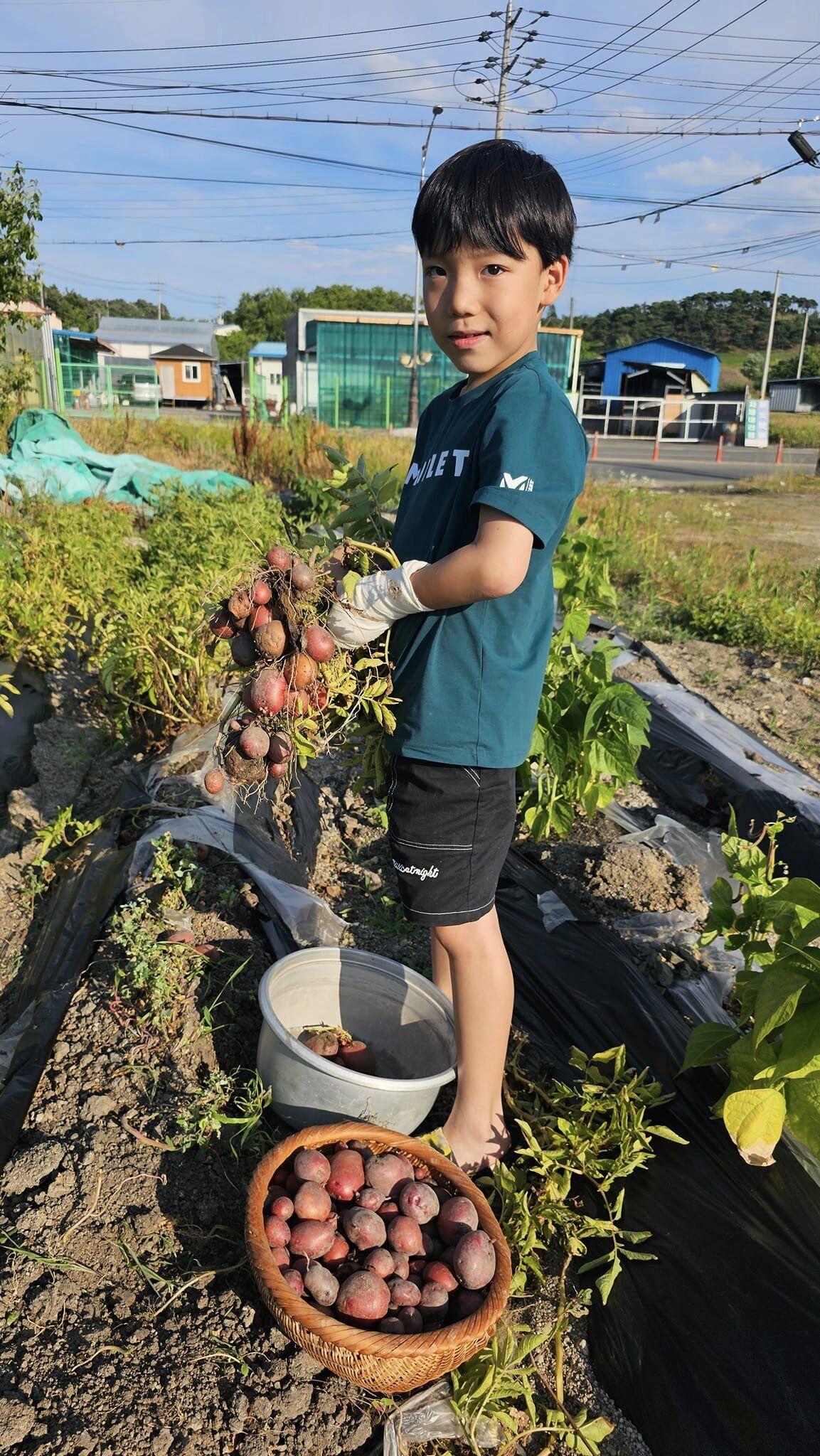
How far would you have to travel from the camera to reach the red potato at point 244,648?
1.71 metres

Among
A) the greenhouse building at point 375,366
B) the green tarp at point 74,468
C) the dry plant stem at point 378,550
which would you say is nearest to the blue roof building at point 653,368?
the greenhouse building at point 375,366

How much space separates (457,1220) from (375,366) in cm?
3304

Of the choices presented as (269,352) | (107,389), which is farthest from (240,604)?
(269,352)

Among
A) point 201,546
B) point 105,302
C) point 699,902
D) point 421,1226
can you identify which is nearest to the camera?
point 421,1226

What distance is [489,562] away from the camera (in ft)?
4.86

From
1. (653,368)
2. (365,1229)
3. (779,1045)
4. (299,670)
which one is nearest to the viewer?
(365,1229)

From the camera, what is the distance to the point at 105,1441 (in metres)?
1.37

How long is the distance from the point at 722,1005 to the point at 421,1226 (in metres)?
1.11

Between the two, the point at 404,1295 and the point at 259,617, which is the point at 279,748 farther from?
the point at 404,1295

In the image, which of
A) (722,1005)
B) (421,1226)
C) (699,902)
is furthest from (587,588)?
(421,1226)

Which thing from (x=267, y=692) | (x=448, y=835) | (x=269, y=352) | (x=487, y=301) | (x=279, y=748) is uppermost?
(x=269, y=352)

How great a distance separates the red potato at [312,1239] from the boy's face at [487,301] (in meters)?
1.47

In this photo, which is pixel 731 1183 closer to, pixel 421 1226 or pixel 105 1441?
pixel 421 1226

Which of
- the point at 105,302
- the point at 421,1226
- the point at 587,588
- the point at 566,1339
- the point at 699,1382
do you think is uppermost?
the point at 105,302
